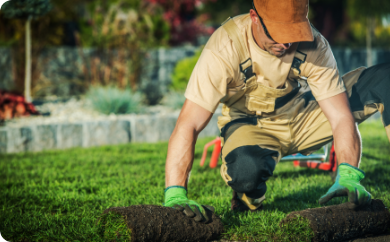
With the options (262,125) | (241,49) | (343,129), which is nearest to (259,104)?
(262,125)

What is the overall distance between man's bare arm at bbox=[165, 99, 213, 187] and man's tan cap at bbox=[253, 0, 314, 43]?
2.35 feet

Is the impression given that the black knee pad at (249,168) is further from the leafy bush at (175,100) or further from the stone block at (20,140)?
the leafy bush at (175,100)

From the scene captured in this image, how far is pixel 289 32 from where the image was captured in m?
2.64

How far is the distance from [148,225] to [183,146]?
529 mm

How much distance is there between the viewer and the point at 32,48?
839cm

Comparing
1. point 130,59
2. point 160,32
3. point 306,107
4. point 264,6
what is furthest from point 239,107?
point 160,32

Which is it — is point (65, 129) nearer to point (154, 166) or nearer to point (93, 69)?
point (154, 166)

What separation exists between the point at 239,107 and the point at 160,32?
7.25 m

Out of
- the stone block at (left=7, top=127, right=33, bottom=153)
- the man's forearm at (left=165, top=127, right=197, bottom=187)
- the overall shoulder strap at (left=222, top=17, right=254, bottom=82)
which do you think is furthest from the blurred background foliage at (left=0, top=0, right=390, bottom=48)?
the man's forearm at (left=165, top=127, right=197, bottom=187)

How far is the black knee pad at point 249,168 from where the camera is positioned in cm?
285

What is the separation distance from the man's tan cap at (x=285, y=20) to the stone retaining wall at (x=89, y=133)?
3958 millimetres

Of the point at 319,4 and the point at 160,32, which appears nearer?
the point at 160,32

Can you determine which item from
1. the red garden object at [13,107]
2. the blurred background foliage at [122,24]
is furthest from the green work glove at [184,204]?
the blurred background foliage at [122,24]

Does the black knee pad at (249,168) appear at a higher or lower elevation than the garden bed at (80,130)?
higher
